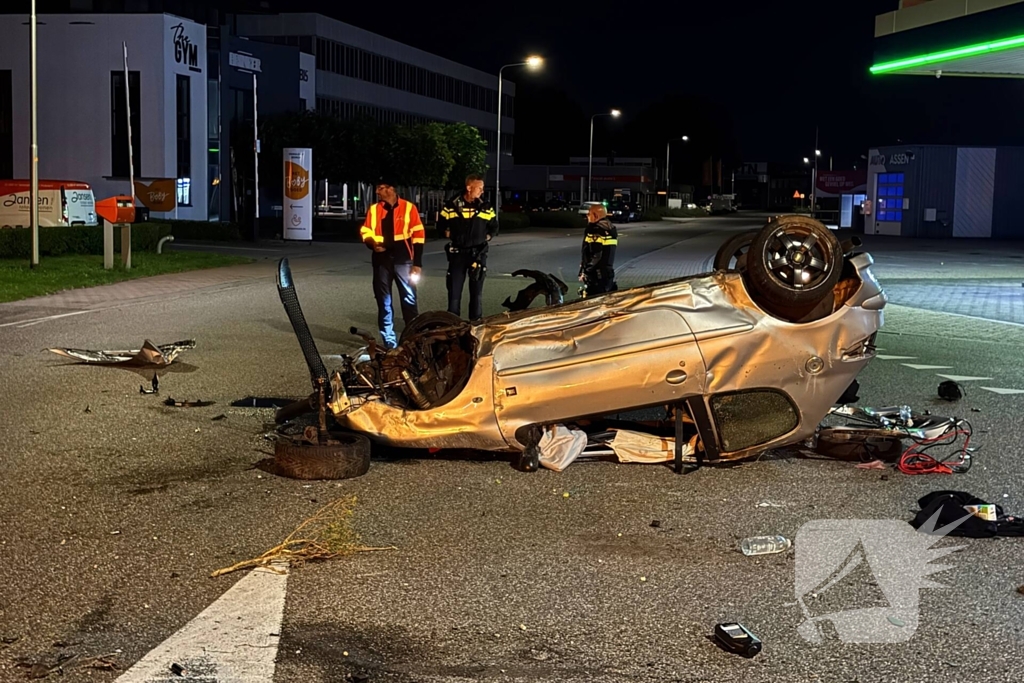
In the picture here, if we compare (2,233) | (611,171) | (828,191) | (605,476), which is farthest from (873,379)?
(611,171)

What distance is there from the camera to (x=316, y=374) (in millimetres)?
7258

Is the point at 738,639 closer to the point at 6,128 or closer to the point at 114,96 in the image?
the point at 114,96

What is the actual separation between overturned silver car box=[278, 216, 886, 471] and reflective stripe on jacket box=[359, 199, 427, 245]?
5.35 meters

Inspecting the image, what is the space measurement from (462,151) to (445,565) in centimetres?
5473

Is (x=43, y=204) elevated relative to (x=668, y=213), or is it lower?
lower

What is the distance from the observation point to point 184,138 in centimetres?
5044

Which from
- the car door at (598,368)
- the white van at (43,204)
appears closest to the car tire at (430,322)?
the car door at (598,368)

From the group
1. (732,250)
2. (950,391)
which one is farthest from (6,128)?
(732,250)

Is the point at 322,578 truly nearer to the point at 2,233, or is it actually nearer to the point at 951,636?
the point at 951,636

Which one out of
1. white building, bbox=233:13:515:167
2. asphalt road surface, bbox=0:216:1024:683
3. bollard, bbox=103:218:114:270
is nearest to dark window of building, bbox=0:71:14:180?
white building, bbox=233:13:515:167

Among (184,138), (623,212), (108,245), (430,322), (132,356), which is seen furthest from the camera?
(623,212)

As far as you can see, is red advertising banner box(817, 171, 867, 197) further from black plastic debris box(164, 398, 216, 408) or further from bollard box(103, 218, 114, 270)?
black plastic debris box(164, 398, 216, 408)

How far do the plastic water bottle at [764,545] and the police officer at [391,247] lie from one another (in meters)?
7.07

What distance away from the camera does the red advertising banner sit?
71.2m
